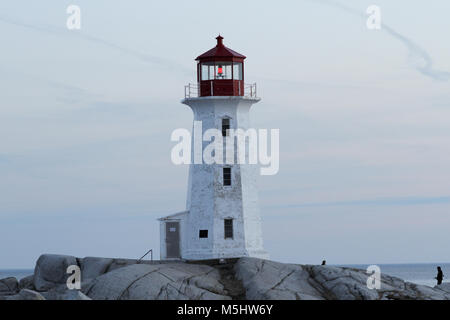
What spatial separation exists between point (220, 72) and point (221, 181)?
17.5 ft

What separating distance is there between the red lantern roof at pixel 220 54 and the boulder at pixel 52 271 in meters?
11.7

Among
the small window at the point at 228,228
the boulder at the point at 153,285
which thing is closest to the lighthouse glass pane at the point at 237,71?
the small window at the point at 228,228

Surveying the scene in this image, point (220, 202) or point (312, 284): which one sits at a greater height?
point (220, 202)

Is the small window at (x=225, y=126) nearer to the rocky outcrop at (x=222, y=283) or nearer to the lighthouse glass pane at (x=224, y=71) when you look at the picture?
the lighthouse glass pane at (x=224, y=71)

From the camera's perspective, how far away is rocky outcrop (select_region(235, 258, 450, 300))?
37.7 m

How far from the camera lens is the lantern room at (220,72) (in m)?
43.5

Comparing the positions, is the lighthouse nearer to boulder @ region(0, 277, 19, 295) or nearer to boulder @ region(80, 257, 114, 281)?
boulder @ region(80, 257, 114, 281)

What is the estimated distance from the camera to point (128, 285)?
122ft

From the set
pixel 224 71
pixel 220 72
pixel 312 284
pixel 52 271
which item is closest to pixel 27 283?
pixel 52 271

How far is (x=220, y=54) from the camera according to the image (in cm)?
4356

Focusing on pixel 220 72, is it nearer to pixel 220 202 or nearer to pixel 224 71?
pixel 224 71
